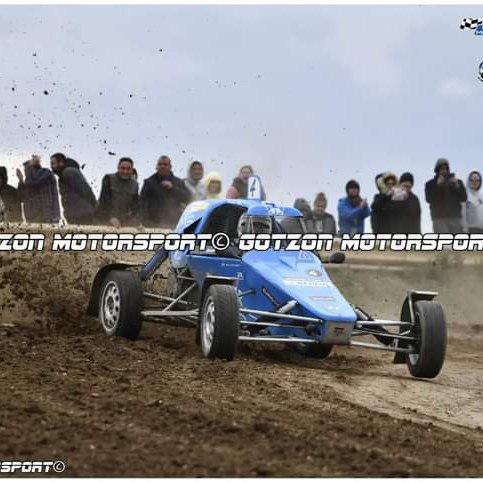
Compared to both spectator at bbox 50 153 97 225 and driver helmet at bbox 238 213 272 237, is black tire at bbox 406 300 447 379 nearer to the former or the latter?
driver helmet at bbox 238 213 272 237

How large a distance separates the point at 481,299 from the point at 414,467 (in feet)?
35.8

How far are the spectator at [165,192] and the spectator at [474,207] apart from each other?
4.51 m

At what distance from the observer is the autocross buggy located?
1051 cm

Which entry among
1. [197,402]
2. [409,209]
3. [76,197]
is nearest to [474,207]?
[409,209]

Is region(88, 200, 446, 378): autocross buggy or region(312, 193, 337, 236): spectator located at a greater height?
region(312, 193, 337, 236): spectator

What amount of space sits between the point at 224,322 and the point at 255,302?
47.6 inches

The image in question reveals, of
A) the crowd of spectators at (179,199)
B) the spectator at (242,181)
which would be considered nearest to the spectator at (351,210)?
the crowd of spectators at (179,199)

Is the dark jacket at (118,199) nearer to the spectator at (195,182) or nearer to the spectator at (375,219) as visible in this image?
the spectator at (195,182)

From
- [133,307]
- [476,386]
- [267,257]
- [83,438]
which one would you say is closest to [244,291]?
[267,257]

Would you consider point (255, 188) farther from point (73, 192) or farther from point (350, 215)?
point (73, 192)

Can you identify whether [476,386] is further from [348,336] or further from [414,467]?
[414,467]

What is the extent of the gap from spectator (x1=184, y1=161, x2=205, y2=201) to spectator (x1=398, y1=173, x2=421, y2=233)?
3.11m

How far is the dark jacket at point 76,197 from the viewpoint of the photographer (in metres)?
14.7

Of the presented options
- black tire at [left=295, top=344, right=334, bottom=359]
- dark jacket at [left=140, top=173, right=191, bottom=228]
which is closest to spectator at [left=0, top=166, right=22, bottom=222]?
dark jacket at [left=140, top=173, right=191, bottom=228]
